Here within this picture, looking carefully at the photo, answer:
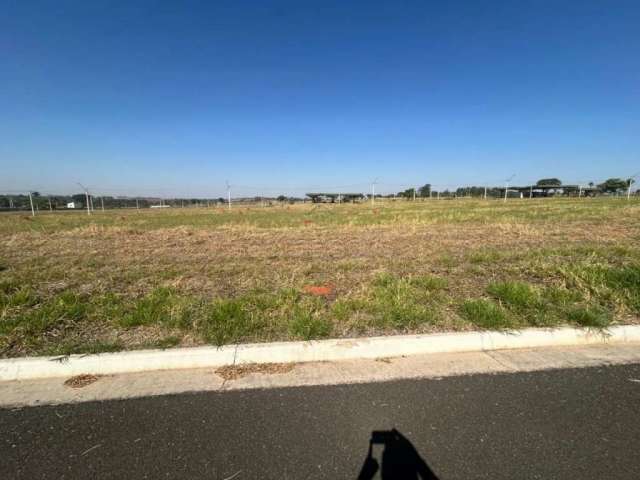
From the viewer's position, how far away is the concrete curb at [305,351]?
3133 millimetres

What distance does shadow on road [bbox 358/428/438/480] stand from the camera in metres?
2.01

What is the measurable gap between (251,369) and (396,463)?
1.63m

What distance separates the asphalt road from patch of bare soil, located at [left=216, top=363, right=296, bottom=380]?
301 millimetres

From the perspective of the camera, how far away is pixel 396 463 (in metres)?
2.08

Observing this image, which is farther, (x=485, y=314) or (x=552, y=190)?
(x=552, y=190)

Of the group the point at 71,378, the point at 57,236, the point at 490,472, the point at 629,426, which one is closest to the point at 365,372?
the point at 490,472

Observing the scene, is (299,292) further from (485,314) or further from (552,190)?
(552,190)

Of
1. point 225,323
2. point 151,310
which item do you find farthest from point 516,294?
point 151,310

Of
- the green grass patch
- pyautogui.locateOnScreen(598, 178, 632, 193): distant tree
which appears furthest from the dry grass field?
pyautogui.locateOnScreen(598, 178, 632, 193): distant tree

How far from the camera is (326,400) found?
269 cm

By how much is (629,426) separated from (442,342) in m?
1.53

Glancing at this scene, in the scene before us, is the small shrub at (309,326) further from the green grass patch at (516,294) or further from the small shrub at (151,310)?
the green grass patch at (516,294)

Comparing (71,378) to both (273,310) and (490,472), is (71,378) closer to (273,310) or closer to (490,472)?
(273,310)

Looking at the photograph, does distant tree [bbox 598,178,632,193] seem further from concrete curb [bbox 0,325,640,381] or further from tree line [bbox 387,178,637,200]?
concrete curb [bbox 0,325,640,381]
